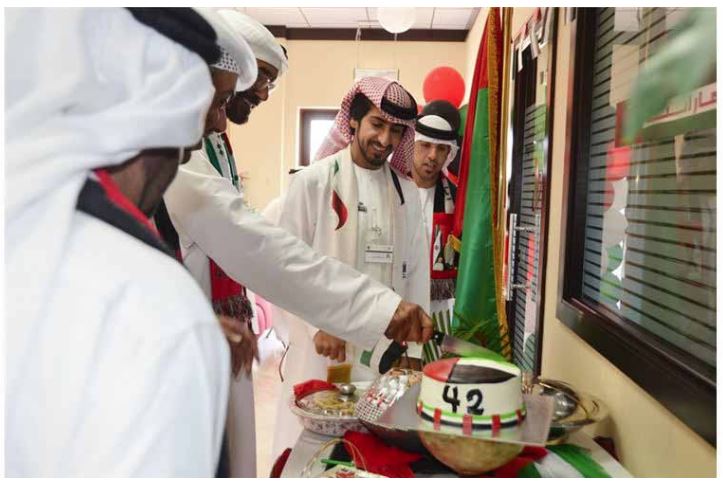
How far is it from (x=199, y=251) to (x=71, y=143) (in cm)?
104

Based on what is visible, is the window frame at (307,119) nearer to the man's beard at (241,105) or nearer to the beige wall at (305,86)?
the beige wall at (305,86)

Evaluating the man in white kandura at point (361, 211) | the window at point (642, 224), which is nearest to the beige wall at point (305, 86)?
the man in white kandura at point (361, 211)

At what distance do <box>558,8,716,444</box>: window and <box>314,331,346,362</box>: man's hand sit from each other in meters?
0.68

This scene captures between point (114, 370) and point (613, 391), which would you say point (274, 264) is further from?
point (114, 370)

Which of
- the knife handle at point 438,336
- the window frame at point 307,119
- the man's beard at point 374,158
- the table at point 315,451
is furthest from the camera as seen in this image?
the window frame at point 307,119

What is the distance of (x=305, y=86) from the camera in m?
6.33

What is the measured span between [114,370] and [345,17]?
5.82 metres

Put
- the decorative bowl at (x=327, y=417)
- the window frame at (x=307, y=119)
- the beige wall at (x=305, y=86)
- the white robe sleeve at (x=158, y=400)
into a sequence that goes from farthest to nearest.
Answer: the window frame at (x=307, y=119) < the beige wall at (x=305, y=86) < the decorative bowl at (x=327, y=417) < the white robe sleeve at (x=158, y=400)

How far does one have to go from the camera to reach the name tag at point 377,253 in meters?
2.30

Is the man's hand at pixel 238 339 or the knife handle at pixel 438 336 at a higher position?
the man's hand at pixel 238 339

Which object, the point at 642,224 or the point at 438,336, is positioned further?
the point at 438,336

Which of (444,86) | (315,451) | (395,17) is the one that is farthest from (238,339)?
(444,86)

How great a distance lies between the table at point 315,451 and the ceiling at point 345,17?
464 cm

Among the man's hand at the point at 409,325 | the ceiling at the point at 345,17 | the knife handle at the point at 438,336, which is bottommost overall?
the knife handle at the point at 438,336
